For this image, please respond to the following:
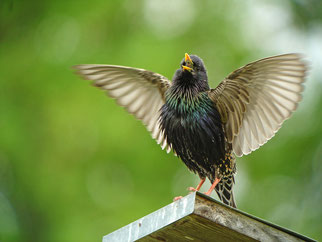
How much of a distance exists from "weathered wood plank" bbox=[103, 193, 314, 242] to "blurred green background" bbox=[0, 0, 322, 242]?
446 cm

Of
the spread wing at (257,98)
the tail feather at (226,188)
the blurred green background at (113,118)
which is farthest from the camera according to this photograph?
the blurred green background at (113,118)

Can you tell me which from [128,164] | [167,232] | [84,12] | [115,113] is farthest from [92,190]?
[167,232]

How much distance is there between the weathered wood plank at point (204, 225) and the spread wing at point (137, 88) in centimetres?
138

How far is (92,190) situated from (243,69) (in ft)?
15.2

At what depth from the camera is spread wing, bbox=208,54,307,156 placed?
3.68 m

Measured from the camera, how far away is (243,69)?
3.71 metres

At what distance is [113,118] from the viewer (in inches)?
310

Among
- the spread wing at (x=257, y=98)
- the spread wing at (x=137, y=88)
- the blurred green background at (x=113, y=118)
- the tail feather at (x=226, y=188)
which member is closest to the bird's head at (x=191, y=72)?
the spread wing at (x=257, y=98)

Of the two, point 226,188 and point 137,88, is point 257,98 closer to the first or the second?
point 226,188

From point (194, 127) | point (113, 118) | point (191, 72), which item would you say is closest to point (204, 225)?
point (194, 127)

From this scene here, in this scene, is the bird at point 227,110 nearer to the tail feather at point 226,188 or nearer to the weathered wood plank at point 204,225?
the tail feather at point 226,188

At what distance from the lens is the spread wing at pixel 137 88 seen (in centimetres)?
434

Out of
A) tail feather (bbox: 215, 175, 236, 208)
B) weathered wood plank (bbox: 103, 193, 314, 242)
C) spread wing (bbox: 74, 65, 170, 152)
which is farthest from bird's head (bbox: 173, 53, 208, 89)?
weathered wood plank (bbox: 103, 193, 314, 242)

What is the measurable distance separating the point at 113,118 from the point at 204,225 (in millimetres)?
5150
